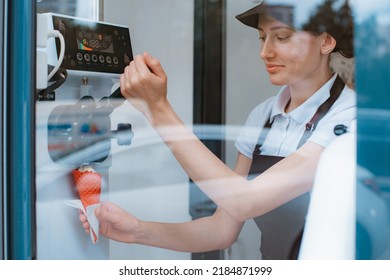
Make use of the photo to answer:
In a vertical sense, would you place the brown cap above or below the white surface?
above

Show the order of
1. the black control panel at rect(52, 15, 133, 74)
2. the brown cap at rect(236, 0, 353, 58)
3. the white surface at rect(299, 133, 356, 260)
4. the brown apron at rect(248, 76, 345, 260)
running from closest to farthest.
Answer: the white surface at rect(299, 133, 356, 260), the brown cap at rect(236, 0, 353, 58), the brown apron at rect(248, 76, 345, 260), the black control panel at rect(52, 15, 133, 74)

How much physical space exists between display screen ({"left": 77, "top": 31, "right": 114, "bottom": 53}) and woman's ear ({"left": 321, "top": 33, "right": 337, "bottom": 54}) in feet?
2.35

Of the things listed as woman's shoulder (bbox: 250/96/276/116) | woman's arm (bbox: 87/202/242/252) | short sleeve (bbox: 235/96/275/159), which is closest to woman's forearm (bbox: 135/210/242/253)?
woman's arm (bbox: 87/202/242/252)

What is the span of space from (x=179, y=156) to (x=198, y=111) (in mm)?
989

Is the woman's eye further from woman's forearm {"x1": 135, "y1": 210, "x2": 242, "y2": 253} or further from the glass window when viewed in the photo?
woman's forearm {"x1": 135, "y1": 210, "x2": 242, "y2": 253}

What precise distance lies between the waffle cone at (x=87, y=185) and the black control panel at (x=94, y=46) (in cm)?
34

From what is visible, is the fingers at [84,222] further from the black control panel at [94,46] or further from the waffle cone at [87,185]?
the black control panel at [94,46]

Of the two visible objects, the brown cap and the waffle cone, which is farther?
the waffle cone

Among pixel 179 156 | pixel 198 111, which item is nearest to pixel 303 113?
pixel 179 156

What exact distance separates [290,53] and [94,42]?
2.23 feet

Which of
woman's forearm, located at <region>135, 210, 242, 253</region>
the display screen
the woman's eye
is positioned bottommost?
woman's forearm, located at <region>135, 210, 242, 253</region>

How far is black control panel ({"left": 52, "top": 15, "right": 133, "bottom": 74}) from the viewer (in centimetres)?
213

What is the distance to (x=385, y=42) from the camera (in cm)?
146

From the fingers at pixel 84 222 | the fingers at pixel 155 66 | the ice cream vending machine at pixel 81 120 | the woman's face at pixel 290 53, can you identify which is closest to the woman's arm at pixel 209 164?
the fingers at pixel 155 66
